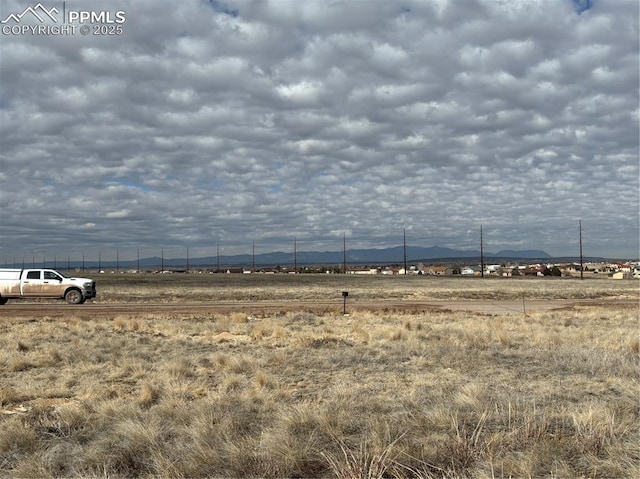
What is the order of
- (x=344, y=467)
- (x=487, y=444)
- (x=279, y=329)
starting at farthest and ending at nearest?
(x=279, y=329) < (x=487, y=444) < (x=344, y=467)

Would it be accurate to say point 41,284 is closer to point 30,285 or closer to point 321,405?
point 30,285

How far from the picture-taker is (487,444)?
645 centimetres

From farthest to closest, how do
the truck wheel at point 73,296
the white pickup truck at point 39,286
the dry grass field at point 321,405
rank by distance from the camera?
the truck wheel at point 73,296 → the white pickup truck at point 39,286 → the dry grass field at point 321,405

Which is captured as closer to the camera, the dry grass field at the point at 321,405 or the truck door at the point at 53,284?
the dry grass field at the point at 321,405

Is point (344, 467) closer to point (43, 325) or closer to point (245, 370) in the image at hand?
point (245, 370)

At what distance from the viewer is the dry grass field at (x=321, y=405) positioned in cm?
621

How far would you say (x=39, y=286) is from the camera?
32.9m

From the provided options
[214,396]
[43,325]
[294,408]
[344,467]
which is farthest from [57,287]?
[344,467]

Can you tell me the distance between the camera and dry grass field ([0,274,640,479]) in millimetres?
6211

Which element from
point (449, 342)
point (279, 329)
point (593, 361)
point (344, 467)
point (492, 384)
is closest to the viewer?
point (344, 467)

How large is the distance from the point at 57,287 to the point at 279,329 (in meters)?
19.1

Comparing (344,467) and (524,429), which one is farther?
(524,429)

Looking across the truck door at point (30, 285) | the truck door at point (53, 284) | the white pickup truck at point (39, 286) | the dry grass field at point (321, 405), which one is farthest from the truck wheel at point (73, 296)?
the dry grass field at point (321, 405)

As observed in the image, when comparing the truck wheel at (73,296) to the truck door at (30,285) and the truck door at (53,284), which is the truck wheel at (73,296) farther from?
the truck door at (30,285)
